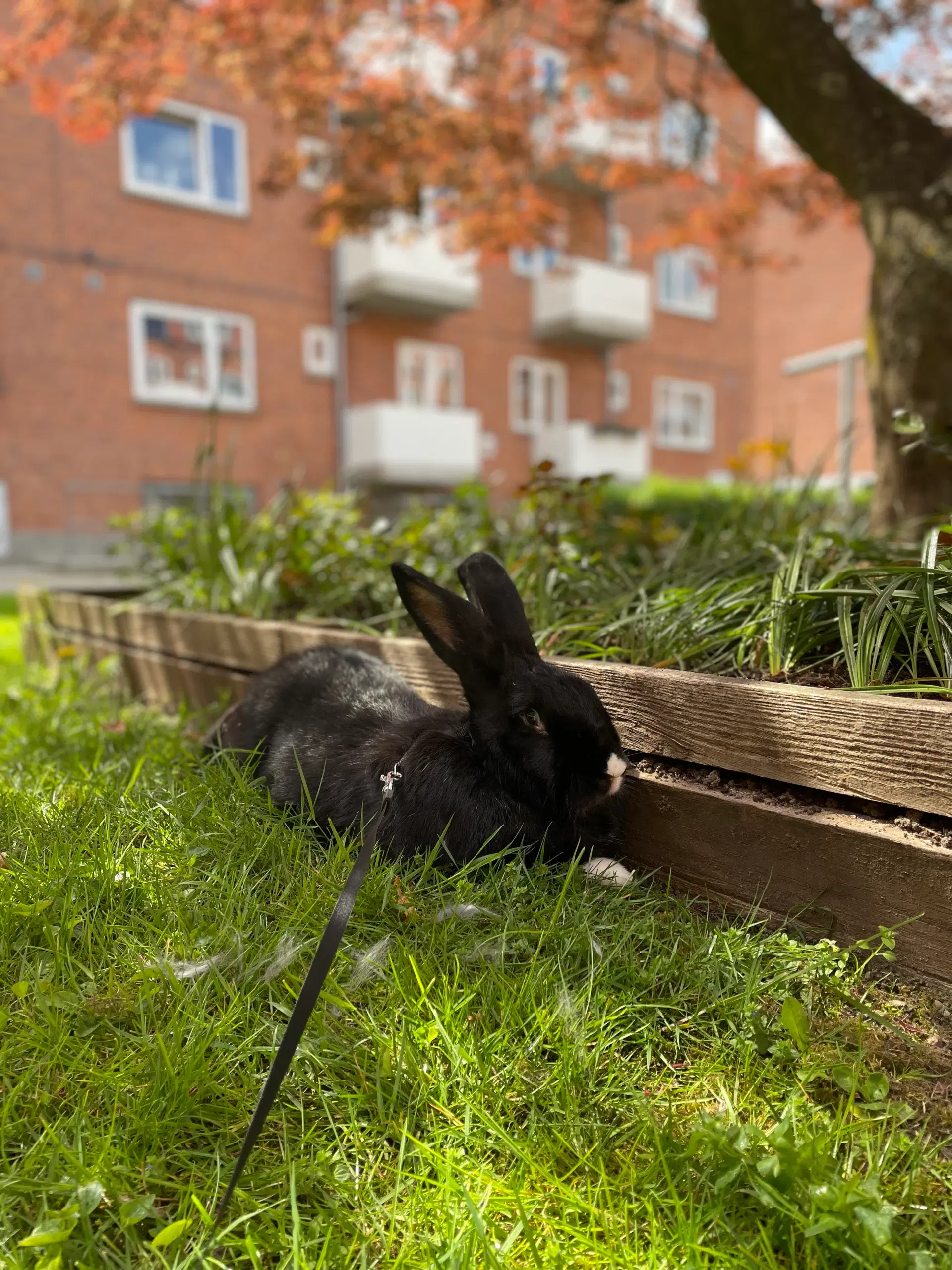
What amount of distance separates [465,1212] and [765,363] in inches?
959

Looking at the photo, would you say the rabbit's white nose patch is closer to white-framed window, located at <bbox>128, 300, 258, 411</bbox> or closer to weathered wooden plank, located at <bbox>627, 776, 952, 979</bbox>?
weathered wooden plank, located at <bbox>627, 776, 952, 979</bbox>

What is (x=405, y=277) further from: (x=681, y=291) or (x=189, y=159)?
(x=681, y=291)

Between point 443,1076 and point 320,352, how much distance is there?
55.1 ft

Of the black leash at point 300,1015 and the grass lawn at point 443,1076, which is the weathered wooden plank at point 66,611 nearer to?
the grass lawn at point 443,1076

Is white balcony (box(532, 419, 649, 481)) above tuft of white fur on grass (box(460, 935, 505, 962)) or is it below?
A: above

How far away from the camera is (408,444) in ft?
55.5

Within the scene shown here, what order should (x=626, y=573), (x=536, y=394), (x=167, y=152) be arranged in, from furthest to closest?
(x=536, y=394), (x=167, y=152), (x=626, y=573)

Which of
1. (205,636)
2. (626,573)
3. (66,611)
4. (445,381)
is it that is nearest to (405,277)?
(445,381)

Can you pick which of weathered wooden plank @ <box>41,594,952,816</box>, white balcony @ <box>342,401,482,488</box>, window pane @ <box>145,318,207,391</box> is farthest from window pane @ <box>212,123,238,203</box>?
weathered wooden plank @ <box>41,594,952,816</box>

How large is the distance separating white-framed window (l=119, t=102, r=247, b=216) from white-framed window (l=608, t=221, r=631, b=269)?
28.4ft

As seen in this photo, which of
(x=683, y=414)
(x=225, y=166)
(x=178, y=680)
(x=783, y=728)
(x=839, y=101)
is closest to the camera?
(x=783, y=728)

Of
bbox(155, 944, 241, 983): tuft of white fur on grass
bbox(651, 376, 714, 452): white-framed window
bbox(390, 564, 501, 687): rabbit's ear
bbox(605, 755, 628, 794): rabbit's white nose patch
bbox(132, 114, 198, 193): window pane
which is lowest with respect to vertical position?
bbox(155, 944, 241, 983): tuft of white fur on grass

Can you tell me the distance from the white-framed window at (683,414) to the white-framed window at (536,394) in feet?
8.81

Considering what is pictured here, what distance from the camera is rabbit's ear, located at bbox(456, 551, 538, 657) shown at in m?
2.01
